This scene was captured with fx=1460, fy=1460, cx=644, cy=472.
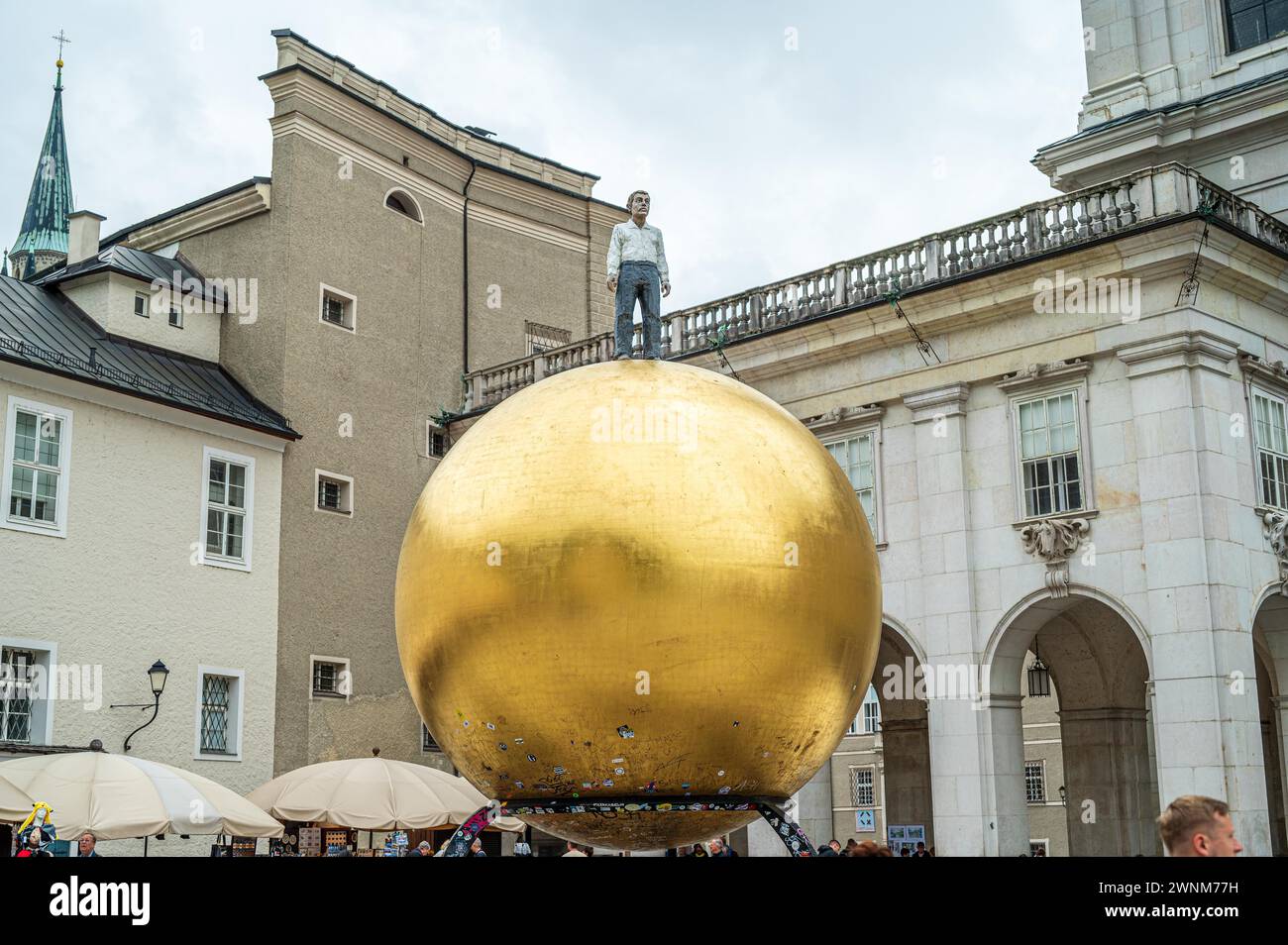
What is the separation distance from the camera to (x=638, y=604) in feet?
19.8

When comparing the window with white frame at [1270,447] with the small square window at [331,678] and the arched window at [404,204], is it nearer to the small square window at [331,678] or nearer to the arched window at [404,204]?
the small square window at [331,678]

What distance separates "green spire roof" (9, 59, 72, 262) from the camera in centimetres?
9325

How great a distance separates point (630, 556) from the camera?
6.10 m

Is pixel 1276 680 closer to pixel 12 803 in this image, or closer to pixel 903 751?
pixel 903 751

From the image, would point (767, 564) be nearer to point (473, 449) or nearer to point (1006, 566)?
point (473, 449)

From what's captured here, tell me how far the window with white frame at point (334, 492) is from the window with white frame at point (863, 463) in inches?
446

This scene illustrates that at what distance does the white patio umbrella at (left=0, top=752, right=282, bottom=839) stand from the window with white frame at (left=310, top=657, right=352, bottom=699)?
1235cm

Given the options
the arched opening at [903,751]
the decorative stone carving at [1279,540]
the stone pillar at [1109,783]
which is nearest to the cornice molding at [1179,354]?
the decorative stone carving at [1279,540]

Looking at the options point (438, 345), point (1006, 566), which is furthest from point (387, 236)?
point (1006, 566)

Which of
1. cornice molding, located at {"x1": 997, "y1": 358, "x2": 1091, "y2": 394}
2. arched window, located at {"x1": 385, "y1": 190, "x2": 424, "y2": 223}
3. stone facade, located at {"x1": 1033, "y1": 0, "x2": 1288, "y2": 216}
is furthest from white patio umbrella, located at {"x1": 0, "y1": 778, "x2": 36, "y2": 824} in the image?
stone facade, located at {"x1": 1033, "y1": 0, "x2": 1288, "y2": 216}

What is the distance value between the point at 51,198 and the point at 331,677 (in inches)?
2890

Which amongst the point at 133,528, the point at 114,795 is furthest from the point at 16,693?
the point at 114,795

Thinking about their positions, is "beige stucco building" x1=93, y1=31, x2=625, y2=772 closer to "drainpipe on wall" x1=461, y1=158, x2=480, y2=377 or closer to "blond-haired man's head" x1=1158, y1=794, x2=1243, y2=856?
"drainpipe on wall" x1=461, y1=158, x2=480, y2=377

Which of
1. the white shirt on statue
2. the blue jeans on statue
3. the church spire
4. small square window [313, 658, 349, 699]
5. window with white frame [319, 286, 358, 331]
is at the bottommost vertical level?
small square window [313, 658, 349, 699]
